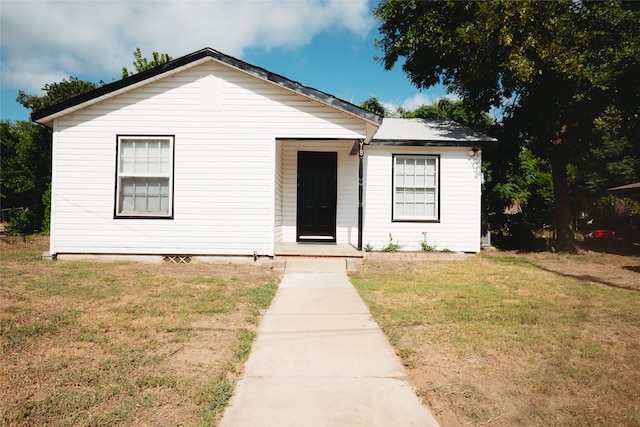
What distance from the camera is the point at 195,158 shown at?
333 inches

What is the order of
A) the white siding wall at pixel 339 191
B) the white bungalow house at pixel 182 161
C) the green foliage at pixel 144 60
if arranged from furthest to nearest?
the green foliage at pixel 144 60 < the white siding wall at pixel 339 191 < the white bungalow house at pixel 182 161

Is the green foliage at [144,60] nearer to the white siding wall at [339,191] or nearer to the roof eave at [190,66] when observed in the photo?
the roof eave at [190,66]

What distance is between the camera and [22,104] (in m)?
43.5

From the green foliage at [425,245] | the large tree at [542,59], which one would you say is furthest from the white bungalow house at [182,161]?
the large tree at [542,59]

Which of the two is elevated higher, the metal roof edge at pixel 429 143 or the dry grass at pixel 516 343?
the metal roof edge at pixel 429 143

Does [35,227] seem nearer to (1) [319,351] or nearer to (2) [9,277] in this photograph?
(2) [9,277]

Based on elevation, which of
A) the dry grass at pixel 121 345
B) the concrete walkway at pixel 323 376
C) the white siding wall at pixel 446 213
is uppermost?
the white siding wall at pixel 446 213

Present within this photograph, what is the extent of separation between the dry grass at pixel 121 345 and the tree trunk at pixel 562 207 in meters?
9.95

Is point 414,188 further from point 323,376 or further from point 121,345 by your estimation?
point 121,345

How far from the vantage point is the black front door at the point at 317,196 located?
10438 mm

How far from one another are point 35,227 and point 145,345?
1438 cm

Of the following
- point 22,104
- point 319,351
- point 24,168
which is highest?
point 22,104

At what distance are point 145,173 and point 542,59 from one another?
10638 millimetres

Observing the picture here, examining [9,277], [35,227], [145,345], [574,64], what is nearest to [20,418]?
[145,345]
